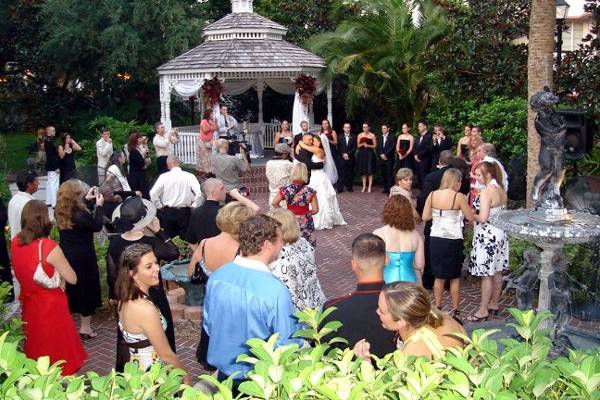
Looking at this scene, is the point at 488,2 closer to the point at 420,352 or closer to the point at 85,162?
the point at 85,162

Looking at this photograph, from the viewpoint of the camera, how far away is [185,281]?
726 centimetres

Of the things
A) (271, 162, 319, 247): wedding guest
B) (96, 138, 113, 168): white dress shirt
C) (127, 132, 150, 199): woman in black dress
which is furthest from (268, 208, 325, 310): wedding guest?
(96, 138, 113, 168): white dress shirt

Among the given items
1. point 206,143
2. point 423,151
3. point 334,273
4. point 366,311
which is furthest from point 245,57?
point 366,311

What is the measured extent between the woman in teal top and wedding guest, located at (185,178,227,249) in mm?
1659

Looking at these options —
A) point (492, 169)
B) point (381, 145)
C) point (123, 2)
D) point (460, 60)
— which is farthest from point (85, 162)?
point (492, 169)

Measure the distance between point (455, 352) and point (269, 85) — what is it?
20.0m

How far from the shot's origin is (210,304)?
4.34 m

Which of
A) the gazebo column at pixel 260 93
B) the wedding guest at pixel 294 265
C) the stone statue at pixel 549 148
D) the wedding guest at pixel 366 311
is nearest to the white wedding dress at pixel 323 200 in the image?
the wedding guest at pixel 294 265

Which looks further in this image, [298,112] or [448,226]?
[298,112]

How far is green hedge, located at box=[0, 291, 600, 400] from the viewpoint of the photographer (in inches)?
103

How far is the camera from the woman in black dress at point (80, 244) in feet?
22.1

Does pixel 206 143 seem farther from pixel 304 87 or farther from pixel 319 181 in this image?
pixel 319 181

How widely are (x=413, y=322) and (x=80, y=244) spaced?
4.48 metres

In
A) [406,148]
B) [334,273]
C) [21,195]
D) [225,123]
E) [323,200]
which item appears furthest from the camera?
[225,123]
